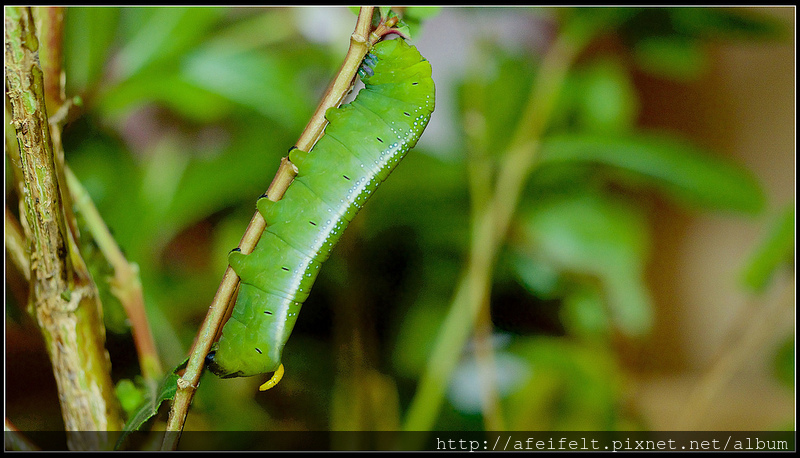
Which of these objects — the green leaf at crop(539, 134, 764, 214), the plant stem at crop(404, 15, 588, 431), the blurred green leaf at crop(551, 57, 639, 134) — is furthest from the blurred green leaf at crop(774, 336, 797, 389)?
the plant stem at crop(404, 15, 588, 431)

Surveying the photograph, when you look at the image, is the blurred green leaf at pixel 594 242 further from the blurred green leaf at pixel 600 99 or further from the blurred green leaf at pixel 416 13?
the blurred green leaf at pixel 416 13

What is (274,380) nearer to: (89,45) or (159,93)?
(89,45)

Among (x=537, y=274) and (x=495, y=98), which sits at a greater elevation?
(x=495, y=98)

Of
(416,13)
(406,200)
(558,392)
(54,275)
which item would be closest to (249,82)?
(406,200)

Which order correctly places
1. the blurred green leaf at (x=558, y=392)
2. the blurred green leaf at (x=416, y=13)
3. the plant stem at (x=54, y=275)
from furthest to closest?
the blurred green leaf at (x=558, y=392) → the blurred green leaf at (x=416, y=13) → the plant stem at (x=54, y=275)

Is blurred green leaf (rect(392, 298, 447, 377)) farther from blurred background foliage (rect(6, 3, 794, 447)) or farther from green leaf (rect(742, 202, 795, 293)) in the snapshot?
green leaf (rect(742, 202, 795, 293))

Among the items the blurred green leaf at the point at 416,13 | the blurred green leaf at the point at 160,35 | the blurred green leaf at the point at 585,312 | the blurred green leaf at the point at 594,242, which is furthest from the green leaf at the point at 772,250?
the blurred green leaf at the point at 160,35
